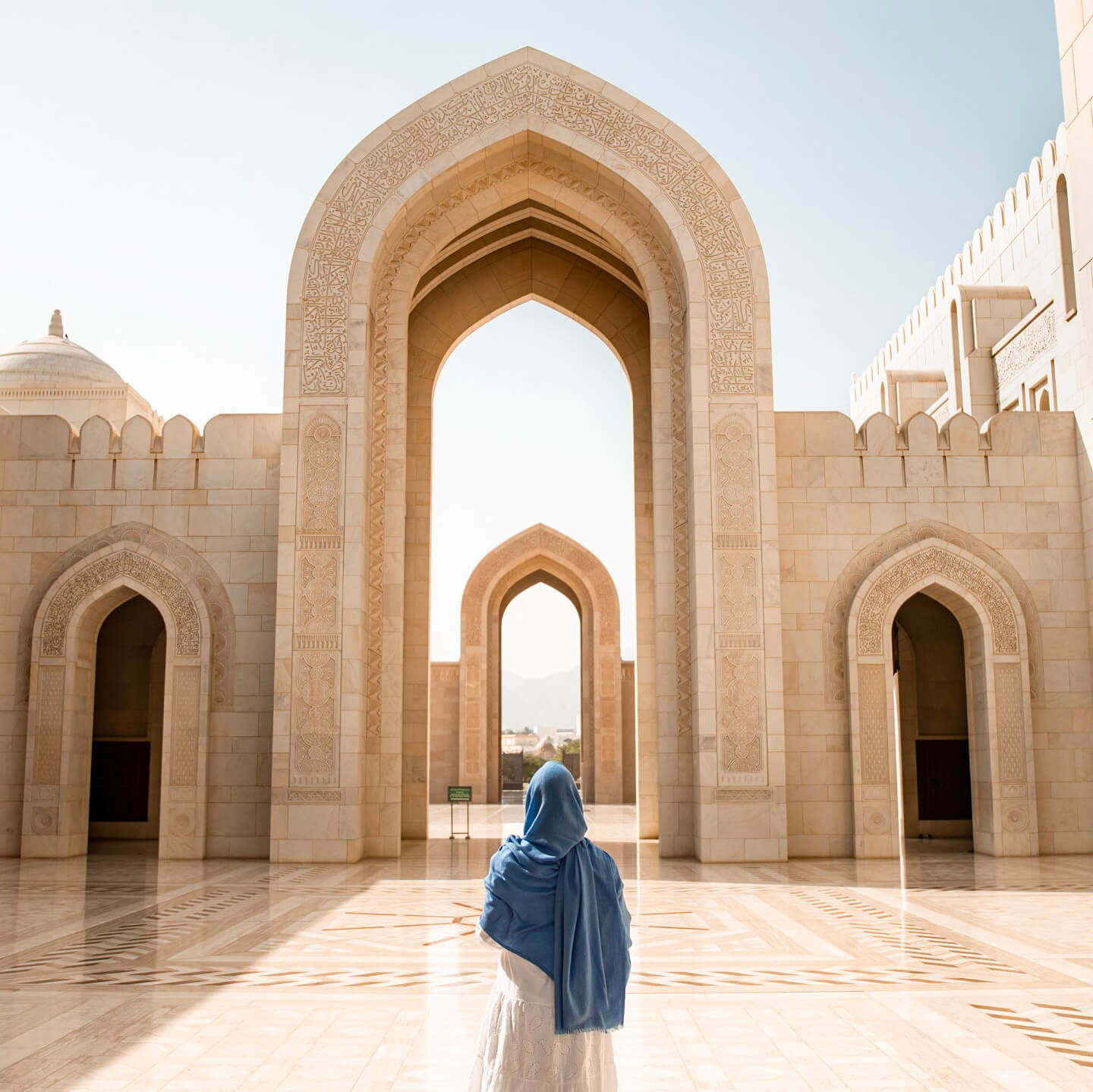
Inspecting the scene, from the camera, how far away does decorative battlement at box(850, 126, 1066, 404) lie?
1244cm

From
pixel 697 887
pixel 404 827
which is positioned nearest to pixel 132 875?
pixel 404 827

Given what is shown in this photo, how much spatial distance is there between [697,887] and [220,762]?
185 inches

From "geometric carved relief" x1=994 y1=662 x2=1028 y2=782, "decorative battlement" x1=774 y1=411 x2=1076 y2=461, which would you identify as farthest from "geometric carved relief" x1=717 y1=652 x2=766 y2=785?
"geometric carved relief" x1=994 y1=662 x2=1028 y2=782

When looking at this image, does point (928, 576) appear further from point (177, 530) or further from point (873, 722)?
point (177, 530)

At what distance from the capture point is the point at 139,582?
35.2 feet

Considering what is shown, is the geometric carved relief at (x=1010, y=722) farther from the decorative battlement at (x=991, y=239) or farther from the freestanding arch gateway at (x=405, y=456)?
the decorative battlement at (x=991, y=239)

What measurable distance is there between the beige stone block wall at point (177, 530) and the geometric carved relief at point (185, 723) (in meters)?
0.18

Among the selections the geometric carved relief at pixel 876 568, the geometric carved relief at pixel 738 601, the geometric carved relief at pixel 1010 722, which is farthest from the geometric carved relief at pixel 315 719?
the geometric carved relief at pixel 1010 722

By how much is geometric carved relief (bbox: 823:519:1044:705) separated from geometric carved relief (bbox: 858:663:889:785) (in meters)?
0.18

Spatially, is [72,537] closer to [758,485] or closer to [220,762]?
[220,762]

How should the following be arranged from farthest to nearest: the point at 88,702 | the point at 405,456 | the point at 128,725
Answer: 1. the point at 128,725
2. the point at 405,456
3. the point at 88,702

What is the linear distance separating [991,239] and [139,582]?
10.7m

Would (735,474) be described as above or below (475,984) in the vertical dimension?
above

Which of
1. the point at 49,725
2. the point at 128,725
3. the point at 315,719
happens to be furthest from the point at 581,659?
the point at 49,725
